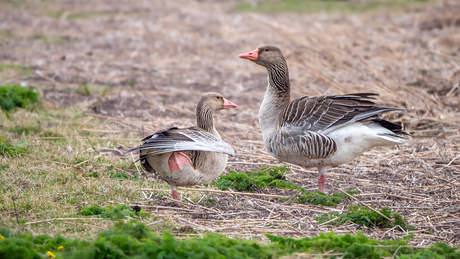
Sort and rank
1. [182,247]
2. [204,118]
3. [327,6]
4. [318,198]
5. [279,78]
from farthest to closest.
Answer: [327,6] → [279,78] → [204,118] → [318,198] → [182,247]

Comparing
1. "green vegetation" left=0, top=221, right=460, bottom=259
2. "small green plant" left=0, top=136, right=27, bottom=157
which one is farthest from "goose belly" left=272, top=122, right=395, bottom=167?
"small green plant" left=0, top=136, right=27, bottom=157

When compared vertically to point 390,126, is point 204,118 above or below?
below

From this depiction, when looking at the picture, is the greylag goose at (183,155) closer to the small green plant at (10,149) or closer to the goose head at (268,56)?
the goose head at (268,56)

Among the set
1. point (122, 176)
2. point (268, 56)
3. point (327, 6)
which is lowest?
point (122, 176)

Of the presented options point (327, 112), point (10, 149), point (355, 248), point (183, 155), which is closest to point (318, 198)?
point (327, 112)

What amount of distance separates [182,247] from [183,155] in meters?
1.69

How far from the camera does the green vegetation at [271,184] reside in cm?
565

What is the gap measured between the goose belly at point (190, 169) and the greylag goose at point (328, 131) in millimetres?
899

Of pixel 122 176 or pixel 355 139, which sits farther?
pixel 122 176

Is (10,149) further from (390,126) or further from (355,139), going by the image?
(390,126)

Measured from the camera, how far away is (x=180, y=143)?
194 inches

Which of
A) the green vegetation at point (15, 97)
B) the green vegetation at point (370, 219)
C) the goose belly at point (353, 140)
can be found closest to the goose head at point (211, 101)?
the goose belly at point (353, 140)

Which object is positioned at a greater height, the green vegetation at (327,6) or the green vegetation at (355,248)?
the green vegetation at (327,6)

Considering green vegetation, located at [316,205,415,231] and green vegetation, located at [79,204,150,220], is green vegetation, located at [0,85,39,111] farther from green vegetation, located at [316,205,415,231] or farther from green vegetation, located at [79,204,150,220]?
green vegetation, located at [316,205,415,231]
